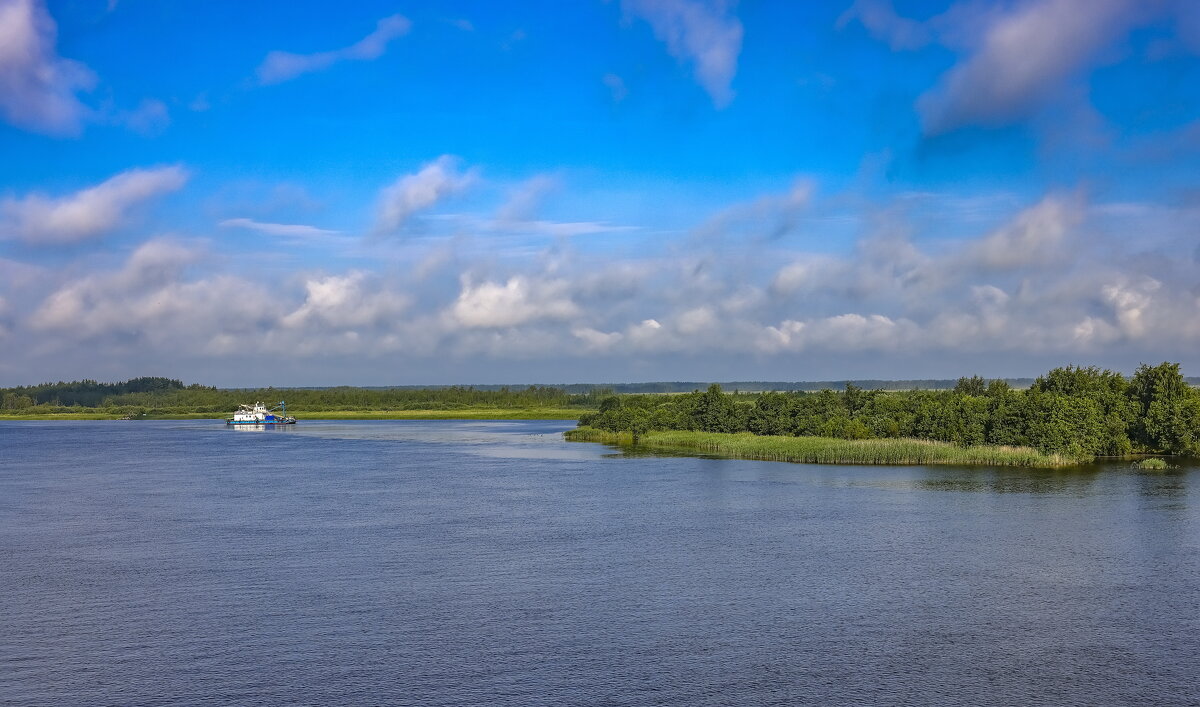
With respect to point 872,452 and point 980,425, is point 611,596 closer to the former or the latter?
point 872,452

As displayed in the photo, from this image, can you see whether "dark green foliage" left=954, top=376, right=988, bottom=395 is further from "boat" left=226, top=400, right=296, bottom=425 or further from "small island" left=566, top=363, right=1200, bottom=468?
"boat" left=226, top=400, right=296, bottom=425

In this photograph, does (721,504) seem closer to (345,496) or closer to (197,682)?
(345,496)

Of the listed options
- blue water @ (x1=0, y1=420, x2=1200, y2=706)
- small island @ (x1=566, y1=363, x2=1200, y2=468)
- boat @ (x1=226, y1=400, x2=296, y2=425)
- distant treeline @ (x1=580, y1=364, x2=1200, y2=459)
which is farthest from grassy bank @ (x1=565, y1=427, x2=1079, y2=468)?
boat @ (x1=226, y1=400, x2=296, y2=425)

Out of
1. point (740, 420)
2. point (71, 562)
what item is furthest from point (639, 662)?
point (740, 420)

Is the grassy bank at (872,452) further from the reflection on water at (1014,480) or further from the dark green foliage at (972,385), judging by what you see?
the dark green foliage at (972,385)

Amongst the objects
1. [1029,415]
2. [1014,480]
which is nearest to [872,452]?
[1029,415]

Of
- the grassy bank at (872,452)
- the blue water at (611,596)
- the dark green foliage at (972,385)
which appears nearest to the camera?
the blue water at (611,596)

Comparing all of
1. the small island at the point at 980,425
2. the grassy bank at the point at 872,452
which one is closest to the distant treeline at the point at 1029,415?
the small island at the point at 980,425
